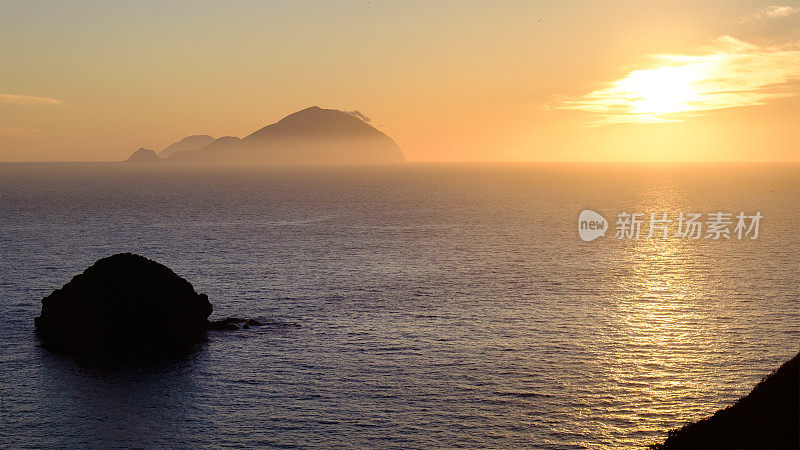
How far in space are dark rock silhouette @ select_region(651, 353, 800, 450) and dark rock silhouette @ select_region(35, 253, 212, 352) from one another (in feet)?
171

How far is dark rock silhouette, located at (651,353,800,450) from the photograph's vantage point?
1395 inches

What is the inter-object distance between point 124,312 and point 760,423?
204 ft

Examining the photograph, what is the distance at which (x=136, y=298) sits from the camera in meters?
78.8

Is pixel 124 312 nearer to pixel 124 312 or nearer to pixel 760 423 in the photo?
pixel 124 312

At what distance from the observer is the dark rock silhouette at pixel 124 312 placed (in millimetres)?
76188

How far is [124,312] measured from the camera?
77.6 meters

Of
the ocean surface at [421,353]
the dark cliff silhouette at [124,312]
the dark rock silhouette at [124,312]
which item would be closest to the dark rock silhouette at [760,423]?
the ocean surface at [421,353]

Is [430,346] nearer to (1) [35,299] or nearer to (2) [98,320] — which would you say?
(2) [98,320]

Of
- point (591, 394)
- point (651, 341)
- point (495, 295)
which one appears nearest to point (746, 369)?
point (651, 341)
